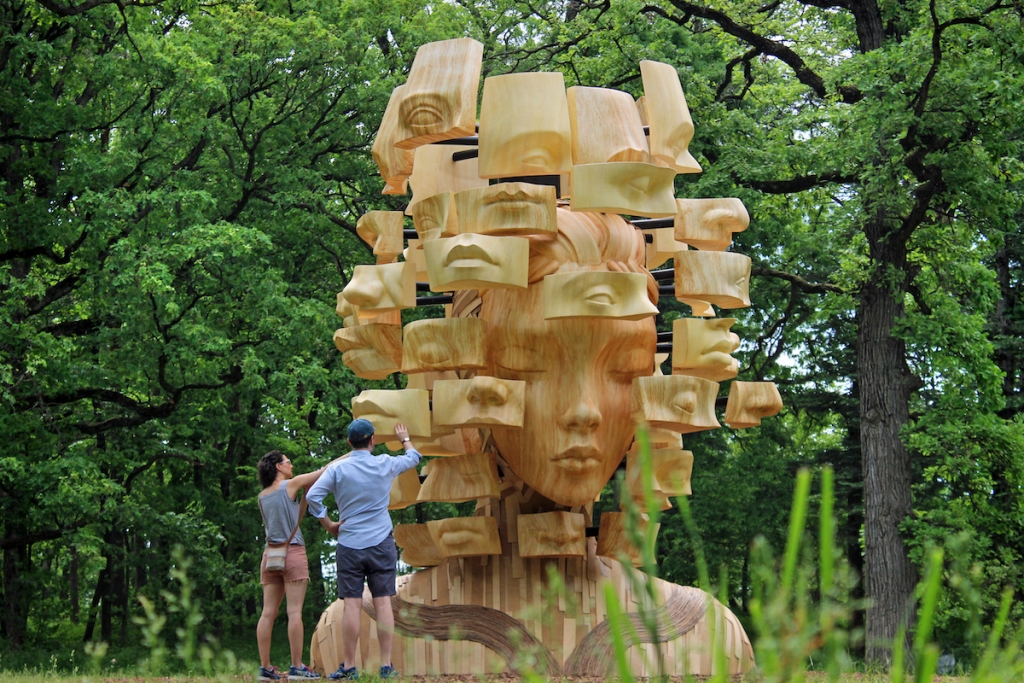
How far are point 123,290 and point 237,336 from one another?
2741 mm

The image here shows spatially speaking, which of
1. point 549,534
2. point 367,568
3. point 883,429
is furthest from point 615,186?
point 883,429

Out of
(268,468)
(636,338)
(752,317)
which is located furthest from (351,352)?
(752,317)

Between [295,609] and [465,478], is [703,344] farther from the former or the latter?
[295,609]

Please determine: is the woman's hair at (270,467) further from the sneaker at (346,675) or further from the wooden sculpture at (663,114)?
the wooden sculpture at (663,114)

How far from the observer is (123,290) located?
1281cm

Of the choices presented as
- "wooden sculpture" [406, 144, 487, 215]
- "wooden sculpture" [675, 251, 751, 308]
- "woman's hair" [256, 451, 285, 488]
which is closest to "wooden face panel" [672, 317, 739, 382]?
"wooden sculpture" [675, 251, 751, 308]

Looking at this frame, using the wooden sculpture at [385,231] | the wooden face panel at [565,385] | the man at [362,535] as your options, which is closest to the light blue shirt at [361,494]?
the man at [362,535]

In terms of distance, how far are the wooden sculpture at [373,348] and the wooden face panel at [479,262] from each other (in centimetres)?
114

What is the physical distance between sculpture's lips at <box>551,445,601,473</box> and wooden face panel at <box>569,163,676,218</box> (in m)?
1.54

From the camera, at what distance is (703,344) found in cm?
755

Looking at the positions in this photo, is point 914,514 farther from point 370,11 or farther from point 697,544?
point 697,544

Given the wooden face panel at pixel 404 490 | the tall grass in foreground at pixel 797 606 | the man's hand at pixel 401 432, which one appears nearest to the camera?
the tall grass in foreground at pixel 797 606

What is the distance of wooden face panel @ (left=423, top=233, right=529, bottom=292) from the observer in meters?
6.78

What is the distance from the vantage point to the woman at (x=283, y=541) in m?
6.77
